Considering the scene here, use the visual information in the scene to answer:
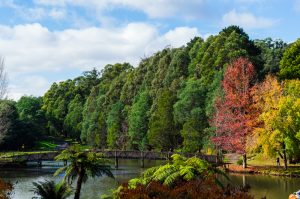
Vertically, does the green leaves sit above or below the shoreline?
above

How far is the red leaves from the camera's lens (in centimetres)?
5078

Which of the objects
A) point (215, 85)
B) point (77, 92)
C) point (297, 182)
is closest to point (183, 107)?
point (215, 85)

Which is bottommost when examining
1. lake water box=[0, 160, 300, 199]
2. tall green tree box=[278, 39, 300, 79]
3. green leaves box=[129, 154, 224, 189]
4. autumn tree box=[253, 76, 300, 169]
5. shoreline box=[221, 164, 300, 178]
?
lake water box=[0, 160, 300, 199]

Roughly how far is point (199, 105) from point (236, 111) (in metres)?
12.4

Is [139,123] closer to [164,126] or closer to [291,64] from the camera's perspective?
[164,126]

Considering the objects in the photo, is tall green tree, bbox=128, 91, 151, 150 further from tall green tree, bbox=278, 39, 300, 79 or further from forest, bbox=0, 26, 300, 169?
tall green tree, bbox=278, 39, 300, 79

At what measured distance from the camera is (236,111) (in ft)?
171

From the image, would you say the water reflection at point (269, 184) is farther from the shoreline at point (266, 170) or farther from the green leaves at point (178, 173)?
the green leaves at point (178, 173)

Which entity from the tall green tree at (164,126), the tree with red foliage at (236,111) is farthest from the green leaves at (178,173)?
the tall green tree at (164,126)

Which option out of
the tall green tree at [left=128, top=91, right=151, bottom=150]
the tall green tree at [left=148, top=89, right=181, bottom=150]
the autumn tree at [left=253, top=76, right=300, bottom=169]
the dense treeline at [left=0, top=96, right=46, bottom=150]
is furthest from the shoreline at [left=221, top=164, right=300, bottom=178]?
the dense treeline at [left=0, top=96, right=46, bottom=150]

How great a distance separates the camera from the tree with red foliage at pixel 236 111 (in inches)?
1996

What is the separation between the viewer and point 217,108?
55156 millimetres

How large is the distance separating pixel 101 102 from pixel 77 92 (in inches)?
1263

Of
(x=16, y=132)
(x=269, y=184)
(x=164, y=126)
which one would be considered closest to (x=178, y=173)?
(x=269, y=184)
